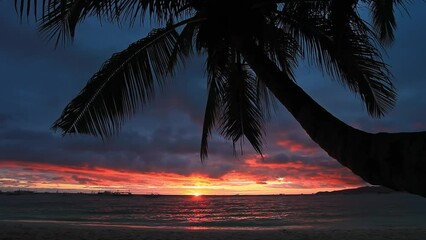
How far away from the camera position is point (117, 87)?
16.9 feet

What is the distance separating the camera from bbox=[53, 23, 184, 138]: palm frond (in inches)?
190

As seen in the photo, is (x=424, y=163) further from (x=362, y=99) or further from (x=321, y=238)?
(x=321, y=238)

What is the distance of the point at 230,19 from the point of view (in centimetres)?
407

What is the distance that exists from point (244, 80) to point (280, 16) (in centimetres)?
173

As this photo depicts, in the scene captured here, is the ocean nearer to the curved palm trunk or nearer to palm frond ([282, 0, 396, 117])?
palm frond ([282, 0, 396, 117])

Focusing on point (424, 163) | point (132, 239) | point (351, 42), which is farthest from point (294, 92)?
point (132, 239)

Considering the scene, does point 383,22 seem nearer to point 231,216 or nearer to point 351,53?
point 351,53

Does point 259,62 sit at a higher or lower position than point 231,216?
higher

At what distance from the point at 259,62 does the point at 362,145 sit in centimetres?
150

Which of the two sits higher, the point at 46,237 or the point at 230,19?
the point at 230,19

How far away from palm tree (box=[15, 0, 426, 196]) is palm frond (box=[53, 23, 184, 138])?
0.04ft

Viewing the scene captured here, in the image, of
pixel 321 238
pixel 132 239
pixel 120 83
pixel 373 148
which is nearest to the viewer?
pixel 373 148

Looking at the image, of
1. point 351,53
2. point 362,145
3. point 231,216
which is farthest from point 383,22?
point 231,216

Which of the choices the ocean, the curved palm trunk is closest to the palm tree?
the curved palm trunk
